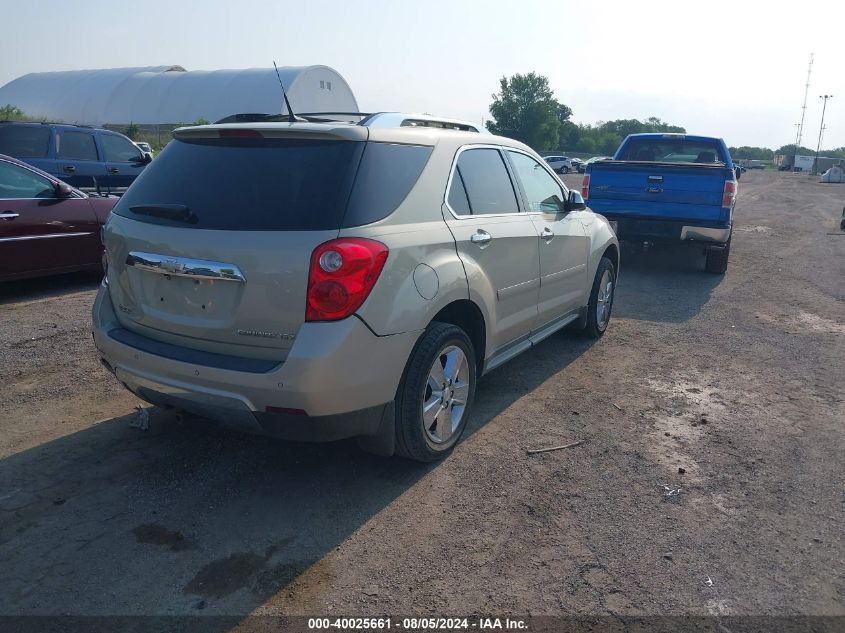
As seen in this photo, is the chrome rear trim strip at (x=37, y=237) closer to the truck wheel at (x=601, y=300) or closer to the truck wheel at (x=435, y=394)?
the truck wheel at (x=435, y=394)

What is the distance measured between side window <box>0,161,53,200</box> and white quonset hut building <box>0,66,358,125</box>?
4812 centimetres

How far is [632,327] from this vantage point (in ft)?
23.4

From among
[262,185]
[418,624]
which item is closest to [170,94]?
[262,185]

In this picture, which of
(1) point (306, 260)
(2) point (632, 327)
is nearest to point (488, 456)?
(1) point (306, 260)

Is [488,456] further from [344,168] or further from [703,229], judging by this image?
[703,229]

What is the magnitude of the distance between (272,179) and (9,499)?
205cm

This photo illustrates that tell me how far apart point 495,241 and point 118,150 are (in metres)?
10.7

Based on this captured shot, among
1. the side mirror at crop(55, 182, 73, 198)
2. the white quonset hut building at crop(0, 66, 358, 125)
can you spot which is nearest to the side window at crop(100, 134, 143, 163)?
the side mirror at crop(55, 182, 73, 198)

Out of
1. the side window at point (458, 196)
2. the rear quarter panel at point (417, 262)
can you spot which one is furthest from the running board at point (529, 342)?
the side window at point (458, 196)

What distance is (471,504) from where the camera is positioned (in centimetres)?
356

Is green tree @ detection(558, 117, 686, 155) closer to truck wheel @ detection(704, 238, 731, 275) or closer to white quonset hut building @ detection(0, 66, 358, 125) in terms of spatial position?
white quonset hut building @ detection(0, 66, 358, 125)

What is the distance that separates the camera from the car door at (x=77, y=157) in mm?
11656

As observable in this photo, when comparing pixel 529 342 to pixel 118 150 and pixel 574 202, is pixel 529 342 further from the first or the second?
pixel 118 150

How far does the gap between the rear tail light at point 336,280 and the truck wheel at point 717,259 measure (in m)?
8.05
